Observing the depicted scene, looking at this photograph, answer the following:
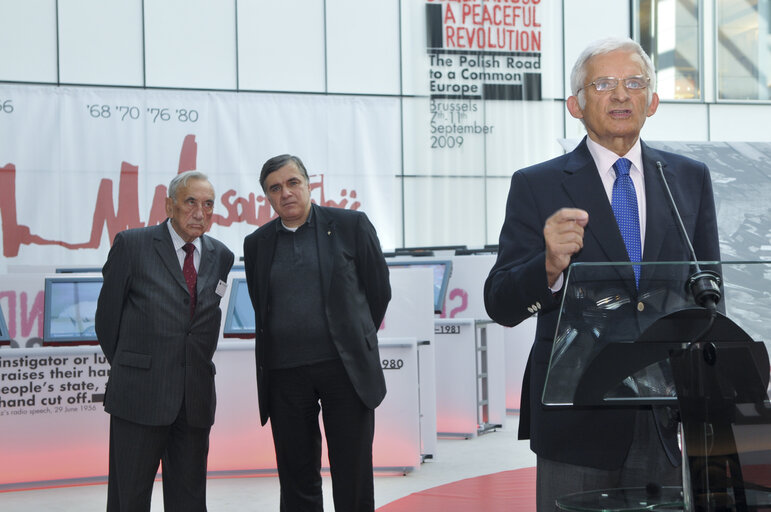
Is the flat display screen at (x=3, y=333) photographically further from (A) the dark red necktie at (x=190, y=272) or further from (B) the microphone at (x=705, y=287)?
(B) the microphone at (x=705, y=287)

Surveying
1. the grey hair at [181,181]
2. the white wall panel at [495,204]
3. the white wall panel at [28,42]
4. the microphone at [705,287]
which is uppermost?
the white wall panel at [28,42]

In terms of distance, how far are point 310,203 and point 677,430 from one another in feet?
7.70

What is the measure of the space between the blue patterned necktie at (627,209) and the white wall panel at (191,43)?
36.7 ft

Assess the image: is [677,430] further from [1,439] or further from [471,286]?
[471,286]

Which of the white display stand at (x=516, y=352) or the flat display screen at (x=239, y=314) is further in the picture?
the white display stand at (x=516, y=352)

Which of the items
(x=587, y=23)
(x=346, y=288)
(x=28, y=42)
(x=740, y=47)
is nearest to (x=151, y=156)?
(x=28, y=42)

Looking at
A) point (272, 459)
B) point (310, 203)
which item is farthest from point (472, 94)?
point (310, 203)

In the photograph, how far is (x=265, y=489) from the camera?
5.20m

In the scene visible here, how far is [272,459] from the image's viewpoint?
5.49 meters

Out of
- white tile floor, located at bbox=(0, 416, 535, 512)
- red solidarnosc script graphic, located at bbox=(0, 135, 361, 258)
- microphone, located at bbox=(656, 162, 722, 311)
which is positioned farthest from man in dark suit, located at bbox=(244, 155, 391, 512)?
red solidarnosc script graphic, located at bbox=(0, 135, 361, 258)

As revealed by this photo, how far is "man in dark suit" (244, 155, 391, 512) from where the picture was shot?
3.41 m

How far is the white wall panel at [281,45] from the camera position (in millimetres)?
12422

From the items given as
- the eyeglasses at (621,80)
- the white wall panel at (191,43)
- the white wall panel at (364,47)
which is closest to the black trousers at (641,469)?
the eyeglasses at (621,80)

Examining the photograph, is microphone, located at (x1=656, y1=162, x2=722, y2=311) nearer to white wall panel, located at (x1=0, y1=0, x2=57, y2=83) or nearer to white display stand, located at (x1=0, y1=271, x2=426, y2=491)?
white display stand, located at (x1=0, y1=271, x2=426, y2=491)
